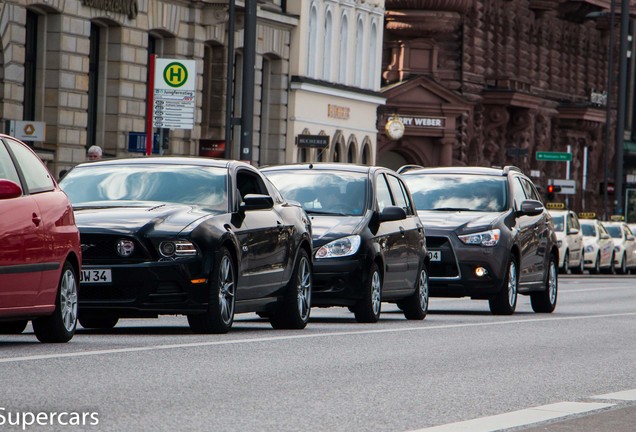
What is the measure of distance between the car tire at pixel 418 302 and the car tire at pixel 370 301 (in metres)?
1.28

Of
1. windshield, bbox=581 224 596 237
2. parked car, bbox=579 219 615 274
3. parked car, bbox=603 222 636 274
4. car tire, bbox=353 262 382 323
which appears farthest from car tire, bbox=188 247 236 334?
parked car, bbox=603 222 636 274

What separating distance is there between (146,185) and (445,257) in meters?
6.85

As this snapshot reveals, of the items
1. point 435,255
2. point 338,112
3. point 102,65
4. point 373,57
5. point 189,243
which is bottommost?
point 435,255

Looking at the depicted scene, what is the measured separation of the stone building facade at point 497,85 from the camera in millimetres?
66250

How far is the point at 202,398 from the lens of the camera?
10.5m

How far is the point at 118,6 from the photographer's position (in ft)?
140

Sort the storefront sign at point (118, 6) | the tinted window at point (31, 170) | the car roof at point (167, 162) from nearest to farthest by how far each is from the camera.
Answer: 1. the tinted window at point (31, 170)
2. the car roof at point (167, 162)
3. the storefront sign at point (118, 6)

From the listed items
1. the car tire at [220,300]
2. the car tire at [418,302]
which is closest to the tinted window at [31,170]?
the car tire at [220,300]

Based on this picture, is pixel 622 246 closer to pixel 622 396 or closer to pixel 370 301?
pixel 370 301

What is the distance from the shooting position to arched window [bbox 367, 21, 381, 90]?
A: 6253cm

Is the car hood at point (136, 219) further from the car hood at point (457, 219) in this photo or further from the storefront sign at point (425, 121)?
the storefront sign at point (425, 121)

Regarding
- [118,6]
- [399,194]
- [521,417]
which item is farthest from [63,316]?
[118,6]

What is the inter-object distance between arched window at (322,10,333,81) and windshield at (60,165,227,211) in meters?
40.9

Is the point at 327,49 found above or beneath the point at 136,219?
above
